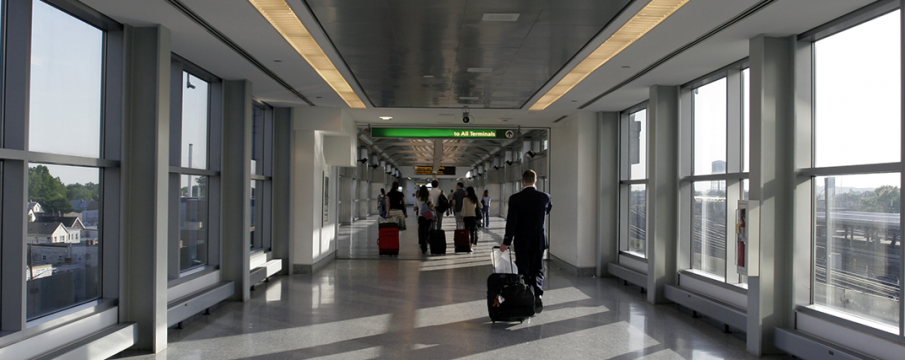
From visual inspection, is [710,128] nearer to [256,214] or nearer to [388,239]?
[256,214]

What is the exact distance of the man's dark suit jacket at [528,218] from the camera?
6023mm

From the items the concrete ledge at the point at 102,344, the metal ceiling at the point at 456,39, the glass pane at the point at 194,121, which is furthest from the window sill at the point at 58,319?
the metal ceiling at the point at 456,39

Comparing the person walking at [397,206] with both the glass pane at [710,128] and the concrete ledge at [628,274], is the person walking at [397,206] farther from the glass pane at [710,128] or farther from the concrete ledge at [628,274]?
the glass pane at [710,128]

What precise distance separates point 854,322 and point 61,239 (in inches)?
233

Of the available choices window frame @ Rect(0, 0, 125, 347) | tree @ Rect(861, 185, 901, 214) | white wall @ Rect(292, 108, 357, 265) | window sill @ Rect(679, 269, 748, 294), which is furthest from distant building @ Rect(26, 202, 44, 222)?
window sill @ Rect(679, 269, 748, 294)

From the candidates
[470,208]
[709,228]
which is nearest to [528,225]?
[709,228]

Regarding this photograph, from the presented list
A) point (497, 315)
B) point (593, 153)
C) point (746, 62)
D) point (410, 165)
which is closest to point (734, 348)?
point (497, 315)

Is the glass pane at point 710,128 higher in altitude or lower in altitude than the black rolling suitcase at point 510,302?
higher

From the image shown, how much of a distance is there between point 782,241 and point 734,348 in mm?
1032

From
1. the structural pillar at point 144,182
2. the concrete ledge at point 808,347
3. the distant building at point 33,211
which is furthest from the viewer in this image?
the structural pillar at point 144,182

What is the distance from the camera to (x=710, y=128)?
6.71m

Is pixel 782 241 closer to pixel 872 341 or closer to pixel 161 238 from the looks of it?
pixel 872 341

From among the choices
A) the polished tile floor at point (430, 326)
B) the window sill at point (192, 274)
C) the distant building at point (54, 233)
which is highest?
the distant building at point (54, 233)

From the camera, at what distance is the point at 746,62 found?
19.1ft
